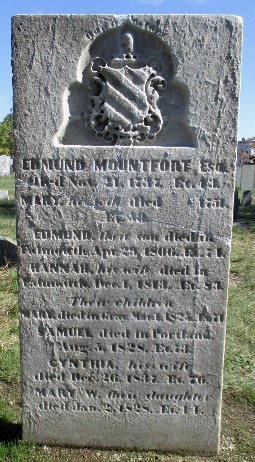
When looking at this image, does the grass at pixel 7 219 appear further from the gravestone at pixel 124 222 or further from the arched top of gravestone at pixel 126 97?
the arched top of gravestone at pixel 126 97

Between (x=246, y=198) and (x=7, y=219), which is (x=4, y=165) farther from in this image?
(x=7, y=219)

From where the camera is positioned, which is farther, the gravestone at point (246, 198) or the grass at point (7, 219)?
the gravestone at point (246, 198)

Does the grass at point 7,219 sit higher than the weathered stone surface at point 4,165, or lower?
lower

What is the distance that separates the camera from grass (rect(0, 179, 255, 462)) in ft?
11.0

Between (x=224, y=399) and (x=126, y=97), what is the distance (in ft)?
8.62

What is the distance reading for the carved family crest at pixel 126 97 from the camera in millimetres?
3057

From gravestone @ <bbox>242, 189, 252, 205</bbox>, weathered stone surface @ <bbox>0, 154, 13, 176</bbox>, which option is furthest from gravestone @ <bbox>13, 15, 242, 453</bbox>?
weathered stone surface @ <bbox>0, 154, 13, 176</bbox>

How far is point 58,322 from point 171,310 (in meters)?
0.78

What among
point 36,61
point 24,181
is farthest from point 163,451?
point 36,61

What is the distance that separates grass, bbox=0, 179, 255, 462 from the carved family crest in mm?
2172

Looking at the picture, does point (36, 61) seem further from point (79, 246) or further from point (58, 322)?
point (58, 322)

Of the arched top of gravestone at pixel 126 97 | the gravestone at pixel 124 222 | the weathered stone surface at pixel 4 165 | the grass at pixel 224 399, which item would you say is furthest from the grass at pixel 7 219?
the weathered stone surface at pixel 4 165

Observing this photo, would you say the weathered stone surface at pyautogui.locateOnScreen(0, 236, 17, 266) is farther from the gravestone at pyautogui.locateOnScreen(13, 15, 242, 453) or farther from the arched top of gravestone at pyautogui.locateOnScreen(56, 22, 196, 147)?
the arched top of gravestone at pyautogui.locateOnScreen(56, 22, 196, 147)

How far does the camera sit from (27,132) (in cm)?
306
